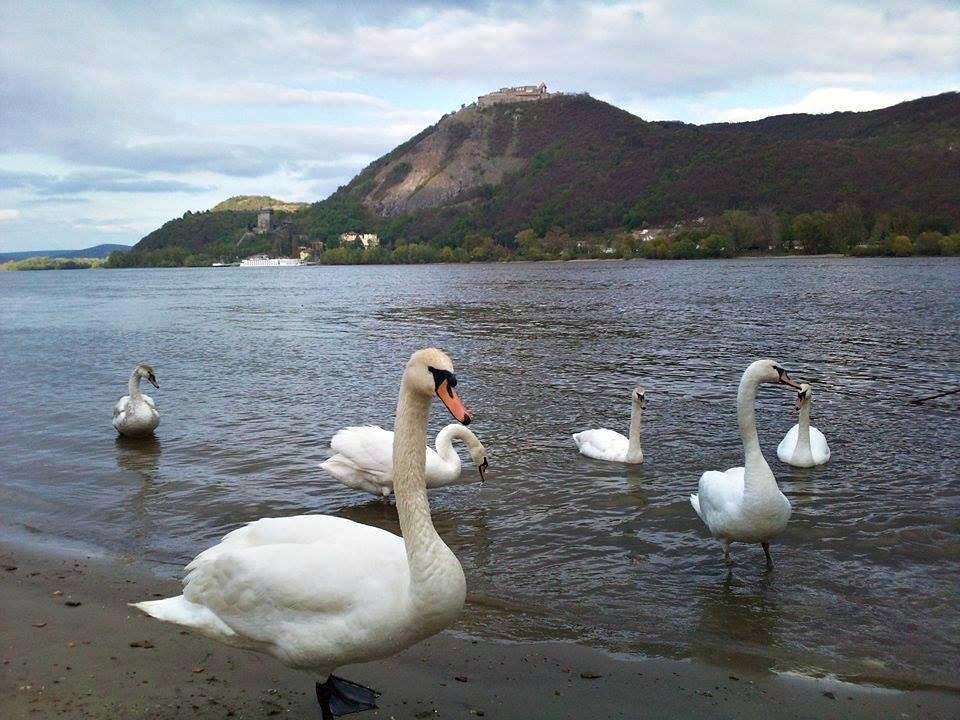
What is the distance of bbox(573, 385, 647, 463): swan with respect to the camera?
38.6 feet

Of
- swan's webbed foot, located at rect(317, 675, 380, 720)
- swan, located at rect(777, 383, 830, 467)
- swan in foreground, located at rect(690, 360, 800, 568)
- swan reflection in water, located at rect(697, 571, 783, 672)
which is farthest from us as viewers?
swan, located at rect(777, 383, 830, 467)

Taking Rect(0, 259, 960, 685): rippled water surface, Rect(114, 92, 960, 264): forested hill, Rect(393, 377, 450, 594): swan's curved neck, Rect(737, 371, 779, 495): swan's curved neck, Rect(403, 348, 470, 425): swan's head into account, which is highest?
Rect(114, 92, 960, 264): forested hill

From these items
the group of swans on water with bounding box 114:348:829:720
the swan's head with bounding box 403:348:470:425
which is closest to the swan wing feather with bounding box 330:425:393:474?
the group of swans on water with bounding box 114:348:829:720

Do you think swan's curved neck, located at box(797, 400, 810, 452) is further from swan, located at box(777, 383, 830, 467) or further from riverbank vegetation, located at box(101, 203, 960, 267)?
riverbank vegetation, located at box(101, 203, 960, 267)

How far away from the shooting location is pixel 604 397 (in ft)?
57.8

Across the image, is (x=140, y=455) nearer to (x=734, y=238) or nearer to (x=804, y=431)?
(x=804, y=431)

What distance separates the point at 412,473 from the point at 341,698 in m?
1.42

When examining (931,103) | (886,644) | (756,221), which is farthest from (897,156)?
(886,644)

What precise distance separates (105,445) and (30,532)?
506 centimetres

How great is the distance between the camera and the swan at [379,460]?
9.73m

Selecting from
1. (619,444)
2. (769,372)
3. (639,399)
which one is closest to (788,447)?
(639,399)

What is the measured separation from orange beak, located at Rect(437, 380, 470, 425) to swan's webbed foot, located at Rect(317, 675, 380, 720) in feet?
6.23

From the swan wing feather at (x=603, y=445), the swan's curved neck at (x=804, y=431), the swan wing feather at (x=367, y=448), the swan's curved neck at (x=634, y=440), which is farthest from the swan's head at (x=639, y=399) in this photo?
the swan wing feather at (x=367, y=448)

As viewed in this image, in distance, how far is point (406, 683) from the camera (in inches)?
→ 208
